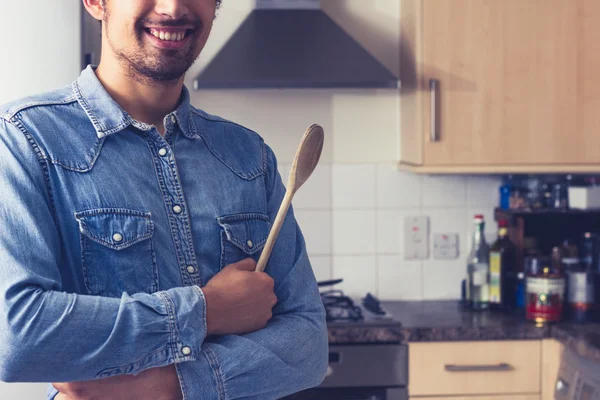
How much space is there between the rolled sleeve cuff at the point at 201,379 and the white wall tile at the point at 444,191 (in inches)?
74.8

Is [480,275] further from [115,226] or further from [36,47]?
[115,226]

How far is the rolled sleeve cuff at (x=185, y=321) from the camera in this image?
3.59 feet

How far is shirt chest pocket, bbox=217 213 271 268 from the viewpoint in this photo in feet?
4.03

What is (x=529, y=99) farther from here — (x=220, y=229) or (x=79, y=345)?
(x=79, y=345)

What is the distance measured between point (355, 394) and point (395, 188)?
83 cm

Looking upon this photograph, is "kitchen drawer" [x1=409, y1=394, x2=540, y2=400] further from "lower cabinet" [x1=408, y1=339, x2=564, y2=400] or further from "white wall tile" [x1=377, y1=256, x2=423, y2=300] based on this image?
"white wall tile" [x1=377, y1=256, x2=423, y2=300]

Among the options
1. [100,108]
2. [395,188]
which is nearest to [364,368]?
[395,188]

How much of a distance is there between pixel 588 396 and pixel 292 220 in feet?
4.12

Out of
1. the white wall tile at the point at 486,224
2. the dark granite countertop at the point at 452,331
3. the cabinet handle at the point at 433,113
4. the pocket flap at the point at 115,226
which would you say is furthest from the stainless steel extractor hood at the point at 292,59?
the pocket flap at the point at 115,226

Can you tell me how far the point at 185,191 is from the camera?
1.23 meters

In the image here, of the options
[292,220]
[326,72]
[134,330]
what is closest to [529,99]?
[326,72]

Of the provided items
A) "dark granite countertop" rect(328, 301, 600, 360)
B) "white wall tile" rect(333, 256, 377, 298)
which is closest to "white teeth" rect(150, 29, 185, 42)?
"dark granite countertop" rect(328, 301, 600, 360)

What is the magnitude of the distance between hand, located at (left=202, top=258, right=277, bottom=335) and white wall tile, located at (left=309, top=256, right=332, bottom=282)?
167cm

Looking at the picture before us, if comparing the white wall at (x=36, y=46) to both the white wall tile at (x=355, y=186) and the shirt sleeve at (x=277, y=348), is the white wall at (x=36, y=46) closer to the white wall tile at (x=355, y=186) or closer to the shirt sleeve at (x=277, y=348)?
the white wall tile at (x=355, y=186)
